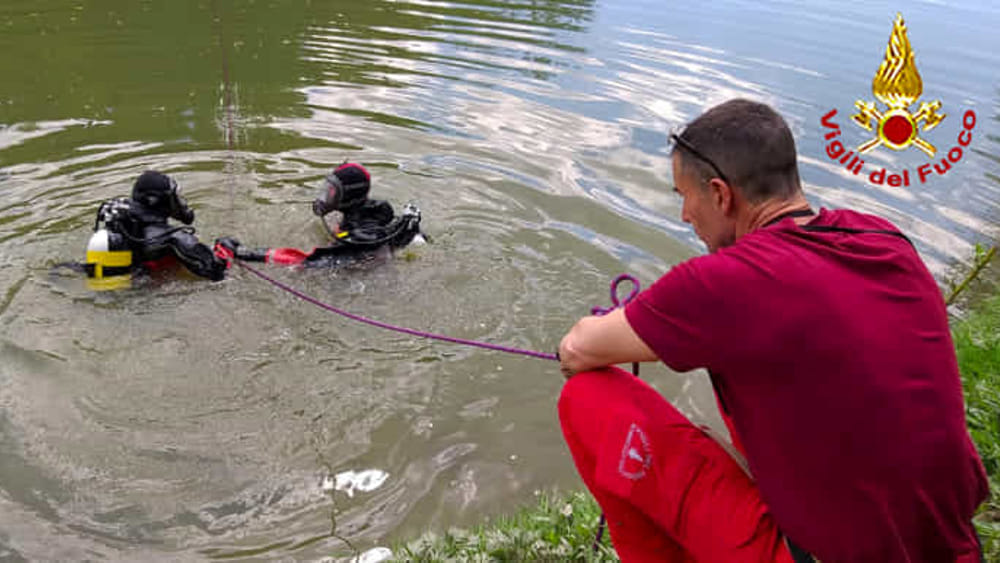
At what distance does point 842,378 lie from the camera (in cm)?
196

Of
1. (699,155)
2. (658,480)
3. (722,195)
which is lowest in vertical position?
(658,480)

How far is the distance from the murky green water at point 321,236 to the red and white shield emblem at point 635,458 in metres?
1.49

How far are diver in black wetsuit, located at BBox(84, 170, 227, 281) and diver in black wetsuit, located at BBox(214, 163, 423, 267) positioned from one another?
0.22 meters

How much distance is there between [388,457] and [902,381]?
271cm

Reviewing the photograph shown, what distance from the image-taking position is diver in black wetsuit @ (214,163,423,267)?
5496 mm

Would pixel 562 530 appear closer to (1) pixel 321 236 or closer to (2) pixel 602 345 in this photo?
(2) pixel 602 345

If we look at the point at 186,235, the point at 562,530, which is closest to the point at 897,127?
the point at 562,530

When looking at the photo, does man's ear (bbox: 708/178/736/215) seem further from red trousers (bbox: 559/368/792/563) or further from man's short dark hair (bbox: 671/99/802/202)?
red trousers (bbox: 559/368/792/563)

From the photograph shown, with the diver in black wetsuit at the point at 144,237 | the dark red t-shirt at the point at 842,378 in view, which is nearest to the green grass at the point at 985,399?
the dark red t-shirt at the point at 842,378

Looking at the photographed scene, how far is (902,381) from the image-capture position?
1962mm

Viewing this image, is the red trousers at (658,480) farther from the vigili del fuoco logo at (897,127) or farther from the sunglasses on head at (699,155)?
the vigili del fuoco logo at (897,127)

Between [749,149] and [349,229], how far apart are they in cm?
394

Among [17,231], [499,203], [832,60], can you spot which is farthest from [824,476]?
[832,60]

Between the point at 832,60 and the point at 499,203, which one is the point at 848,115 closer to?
the point at 832,60
